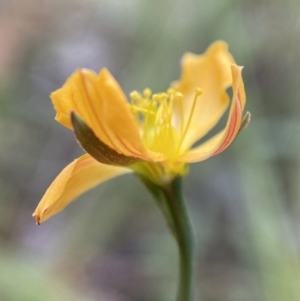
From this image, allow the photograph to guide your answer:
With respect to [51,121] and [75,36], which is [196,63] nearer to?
[51,121]

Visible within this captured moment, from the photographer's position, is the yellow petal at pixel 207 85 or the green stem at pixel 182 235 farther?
the yellow petal at pixel 207 85

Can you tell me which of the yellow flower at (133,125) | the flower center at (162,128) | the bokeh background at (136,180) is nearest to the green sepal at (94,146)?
the yellow flower at (133,125)

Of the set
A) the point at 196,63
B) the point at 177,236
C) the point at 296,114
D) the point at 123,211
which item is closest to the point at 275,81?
the point at 296,114

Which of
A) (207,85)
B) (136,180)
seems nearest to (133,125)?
(207,85)

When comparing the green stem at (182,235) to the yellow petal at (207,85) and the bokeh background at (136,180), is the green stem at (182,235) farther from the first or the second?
the bokeh background at (136,180)

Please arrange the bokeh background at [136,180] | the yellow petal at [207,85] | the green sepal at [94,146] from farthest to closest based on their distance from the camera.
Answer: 1. the bokeh background at [136,180]
2. the yellow petal at [207,85]
3. the green sepal at [94,146]

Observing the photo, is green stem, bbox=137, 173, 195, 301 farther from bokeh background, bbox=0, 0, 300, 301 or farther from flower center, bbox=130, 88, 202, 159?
bokeh background, bbox=0, 0, 300, 301

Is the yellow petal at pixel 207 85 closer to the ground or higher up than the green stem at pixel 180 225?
higher up
